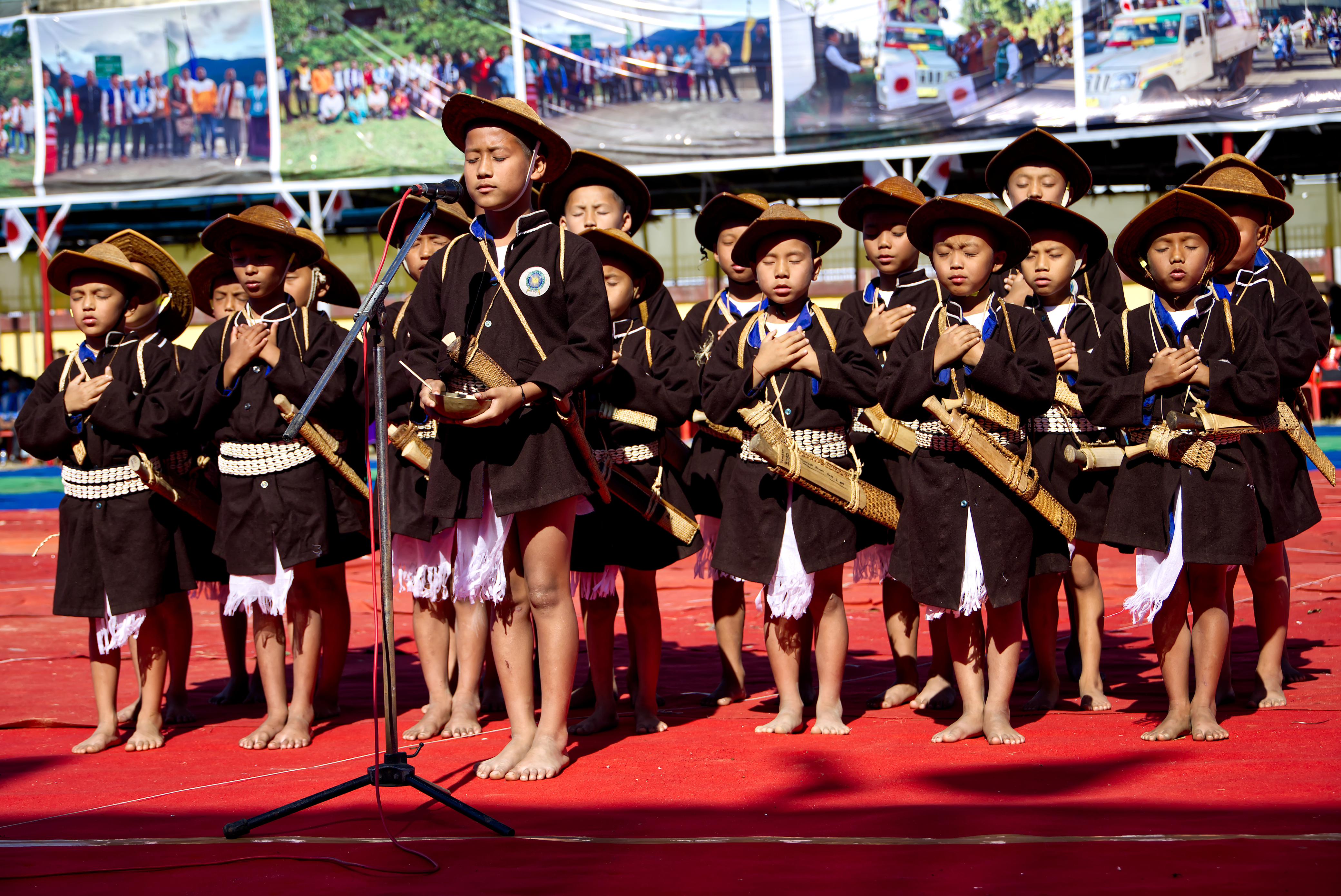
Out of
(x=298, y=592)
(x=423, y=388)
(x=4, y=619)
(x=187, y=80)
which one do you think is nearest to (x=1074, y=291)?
(x=423, y=388)

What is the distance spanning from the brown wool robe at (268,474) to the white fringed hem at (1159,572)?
10.1 feet

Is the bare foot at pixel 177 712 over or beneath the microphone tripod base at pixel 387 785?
Result: beneath

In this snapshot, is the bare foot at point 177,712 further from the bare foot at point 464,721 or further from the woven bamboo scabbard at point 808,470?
the woven bamboo scabbard at point 808,470

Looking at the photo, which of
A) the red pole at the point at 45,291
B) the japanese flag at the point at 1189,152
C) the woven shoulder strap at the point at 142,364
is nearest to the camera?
the woven shoulder strap at the point at 142,364

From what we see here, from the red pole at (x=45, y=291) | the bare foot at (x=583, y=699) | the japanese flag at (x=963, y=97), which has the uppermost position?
the japanese flag at (x=963, y=97)

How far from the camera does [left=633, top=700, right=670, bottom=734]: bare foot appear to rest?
202 inches

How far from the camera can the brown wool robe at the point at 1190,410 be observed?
15.0 ft

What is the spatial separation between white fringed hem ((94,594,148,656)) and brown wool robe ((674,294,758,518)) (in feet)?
7.64

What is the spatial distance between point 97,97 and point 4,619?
1599 cm

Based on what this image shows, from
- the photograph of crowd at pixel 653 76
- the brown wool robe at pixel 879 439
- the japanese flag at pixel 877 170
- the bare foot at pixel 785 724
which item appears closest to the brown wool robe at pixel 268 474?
the bare foot at pixel 785 724

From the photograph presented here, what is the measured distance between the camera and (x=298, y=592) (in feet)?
17.3

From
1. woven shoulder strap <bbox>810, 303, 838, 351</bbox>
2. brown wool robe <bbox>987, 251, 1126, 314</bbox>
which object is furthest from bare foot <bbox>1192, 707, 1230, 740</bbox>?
brown wool robe <bbox>987, 251, 1126, 314</bbox>

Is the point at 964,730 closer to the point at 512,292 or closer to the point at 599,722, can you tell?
the point at 599,722

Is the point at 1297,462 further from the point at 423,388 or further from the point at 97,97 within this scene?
the point at 97,97
